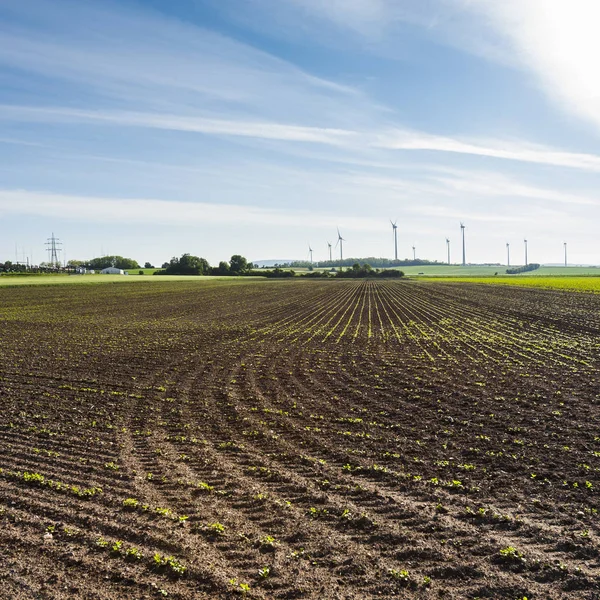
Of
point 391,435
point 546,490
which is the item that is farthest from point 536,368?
point 546,490

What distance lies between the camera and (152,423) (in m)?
13.5

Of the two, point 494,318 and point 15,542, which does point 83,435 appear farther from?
point 494,318

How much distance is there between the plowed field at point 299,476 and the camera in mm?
7047

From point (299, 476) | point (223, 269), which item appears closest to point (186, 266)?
point (223, 269)

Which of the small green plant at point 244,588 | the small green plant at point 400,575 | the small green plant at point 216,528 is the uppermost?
the small green plant at point 216,528

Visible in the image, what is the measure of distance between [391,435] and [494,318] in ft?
95.8

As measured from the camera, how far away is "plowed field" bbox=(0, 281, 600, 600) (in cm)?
705

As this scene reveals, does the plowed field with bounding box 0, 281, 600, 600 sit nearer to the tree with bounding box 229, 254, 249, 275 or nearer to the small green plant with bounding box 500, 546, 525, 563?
the small green plant with bounding box 500, 546, 525, 563

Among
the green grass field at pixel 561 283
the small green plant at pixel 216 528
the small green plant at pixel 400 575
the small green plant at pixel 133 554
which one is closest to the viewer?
the small green plant at pixel 400 575

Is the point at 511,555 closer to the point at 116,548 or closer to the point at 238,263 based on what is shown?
the point at 116,548

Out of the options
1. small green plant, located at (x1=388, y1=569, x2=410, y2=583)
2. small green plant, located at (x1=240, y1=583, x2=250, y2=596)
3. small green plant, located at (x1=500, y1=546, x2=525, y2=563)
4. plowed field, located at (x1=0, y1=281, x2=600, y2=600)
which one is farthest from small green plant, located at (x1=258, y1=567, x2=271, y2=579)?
small green plant, located at (x1=500, y1=546, x2=525, y2=563)

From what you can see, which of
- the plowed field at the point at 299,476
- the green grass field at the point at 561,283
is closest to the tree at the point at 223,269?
the green grass field at the point at 561,283

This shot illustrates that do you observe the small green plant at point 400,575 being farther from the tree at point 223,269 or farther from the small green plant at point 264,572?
the tree at point 223,269

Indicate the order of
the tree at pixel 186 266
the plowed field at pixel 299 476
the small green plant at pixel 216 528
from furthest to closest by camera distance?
1. the tree at pixel 186 266
2. the small green plant at pixel 216 528
3. the plowed field at pixel 299 476
